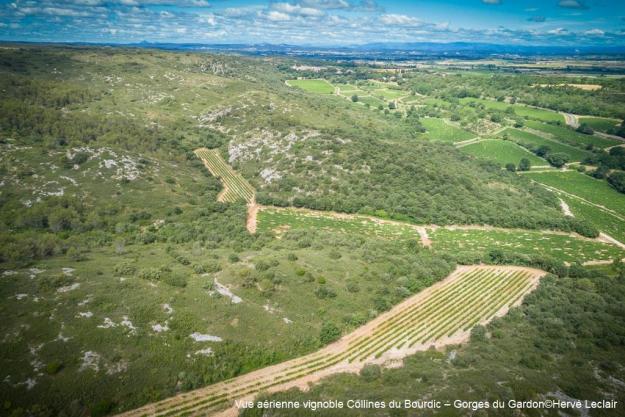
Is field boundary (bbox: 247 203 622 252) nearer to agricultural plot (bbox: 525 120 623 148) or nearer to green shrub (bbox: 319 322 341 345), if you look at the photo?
green shrub (bbox: 319 322 341 345)

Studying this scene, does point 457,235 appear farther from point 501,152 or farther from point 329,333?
point 501,152

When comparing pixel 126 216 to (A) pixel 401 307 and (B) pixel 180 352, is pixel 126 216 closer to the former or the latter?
(B) pixel 180 352

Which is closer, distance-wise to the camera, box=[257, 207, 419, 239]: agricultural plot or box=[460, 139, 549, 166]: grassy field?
box=[257, 207, 419, 239]: agricultural plot

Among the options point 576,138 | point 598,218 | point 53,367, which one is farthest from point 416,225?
point 576,138

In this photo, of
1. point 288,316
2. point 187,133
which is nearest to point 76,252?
point 288,316

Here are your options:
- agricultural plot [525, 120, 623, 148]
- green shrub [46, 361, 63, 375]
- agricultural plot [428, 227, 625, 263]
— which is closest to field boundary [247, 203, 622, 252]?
agricultural plot [428, 227, 625, 263]
